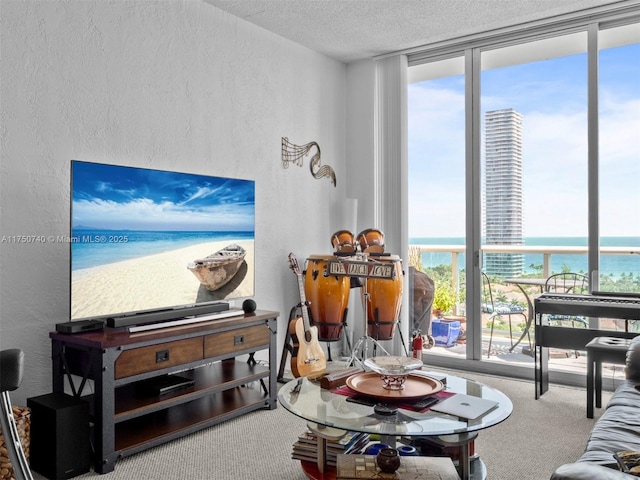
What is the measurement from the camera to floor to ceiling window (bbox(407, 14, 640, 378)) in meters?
3.84

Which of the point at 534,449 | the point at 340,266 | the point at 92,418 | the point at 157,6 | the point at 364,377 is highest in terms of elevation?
the point at 157,6

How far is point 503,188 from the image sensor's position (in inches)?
169

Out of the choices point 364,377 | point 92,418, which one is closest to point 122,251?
point 92,418

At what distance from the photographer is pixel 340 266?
110 inches

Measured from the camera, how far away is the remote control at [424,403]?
6.54 feet

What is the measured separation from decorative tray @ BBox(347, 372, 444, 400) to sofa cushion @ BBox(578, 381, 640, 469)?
1.96ft

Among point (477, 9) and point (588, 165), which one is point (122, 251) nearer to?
point (477, 9)

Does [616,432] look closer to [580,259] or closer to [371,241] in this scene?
[580,259]

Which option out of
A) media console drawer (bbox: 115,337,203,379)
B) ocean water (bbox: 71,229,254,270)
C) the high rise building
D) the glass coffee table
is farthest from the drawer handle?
the high rise building

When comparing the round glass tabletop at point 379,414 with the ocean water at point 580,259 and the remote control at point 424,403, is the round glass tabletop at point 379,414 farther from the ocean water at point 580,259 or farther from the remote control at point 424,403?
the ocean water at point 580,259

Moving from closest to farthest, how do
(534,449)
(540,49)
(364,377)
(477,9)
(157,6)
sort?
(364,377) → (534,449) → (157,6) → (477,9) → (540,49)

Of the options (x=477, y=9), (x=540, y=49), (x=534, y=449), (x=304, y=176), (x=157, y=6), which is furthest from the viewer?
(x=304, y=176)

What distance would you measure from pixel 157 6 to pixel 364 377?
8.53 feet

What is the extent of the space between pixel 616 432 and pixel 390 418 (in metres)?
0.78
